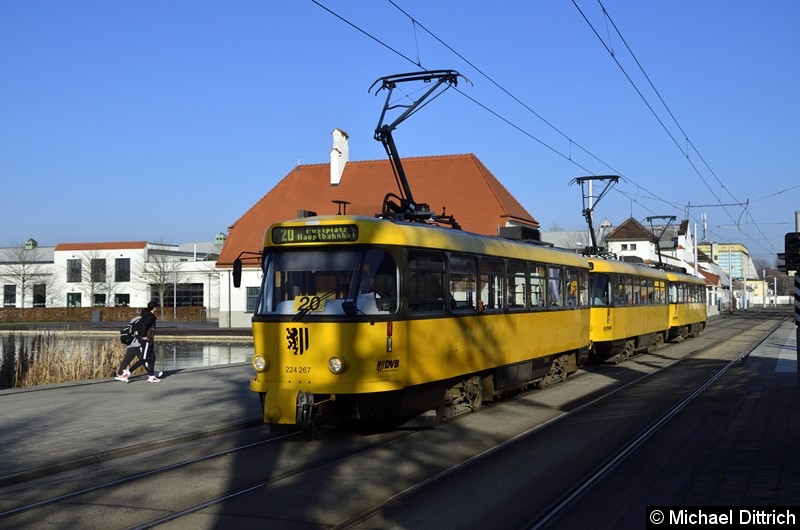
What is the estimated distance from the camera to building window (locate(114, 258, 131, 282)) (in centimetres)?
7044

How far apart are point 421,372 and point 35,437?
16.4 ft

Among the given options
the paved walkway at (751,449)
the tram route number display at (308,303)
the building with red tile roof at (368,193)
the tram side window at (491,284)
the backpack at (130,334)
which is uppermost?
the building with red tile roof at (368,193)

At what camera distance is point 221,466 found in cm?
920

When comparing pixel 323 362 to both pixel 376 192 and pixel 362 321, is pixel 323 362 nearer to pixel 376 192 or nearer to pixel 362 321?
pixel 362 321

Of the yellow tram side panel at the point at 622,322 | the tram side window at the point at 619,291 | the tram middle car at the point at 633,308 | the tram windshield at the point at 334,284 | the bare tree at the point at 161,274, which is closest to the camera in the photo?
the tram windshield at the point at 334,284

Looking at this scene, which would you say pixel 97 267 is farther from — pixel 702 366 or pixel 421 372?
pixel 421 372

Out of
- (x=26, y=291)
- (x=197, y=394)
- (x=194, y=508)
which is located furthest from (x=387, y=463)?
(x=26, y=291)

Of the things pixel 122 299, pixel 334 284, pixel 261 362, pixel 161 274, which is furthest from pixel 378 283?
pixel 122 299

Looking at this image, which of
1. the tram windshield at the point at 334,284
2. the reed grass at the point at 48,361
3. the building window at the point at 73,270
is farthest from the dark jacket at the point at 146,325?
the building window at the point at 73,270

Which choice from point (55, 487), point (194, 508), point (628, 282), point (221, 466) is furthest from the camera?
point (628, 282)

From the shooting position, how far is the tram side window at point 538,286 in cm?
1521

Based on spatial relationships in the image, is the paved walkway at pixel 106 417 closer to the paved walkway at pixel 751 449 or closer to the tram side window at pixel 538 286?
the tram side window at pixel 538 286

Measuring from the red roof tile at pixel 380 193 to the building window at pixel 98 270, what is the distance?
73.0ft

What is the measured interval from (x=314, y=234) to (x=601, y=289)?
43.0ft
